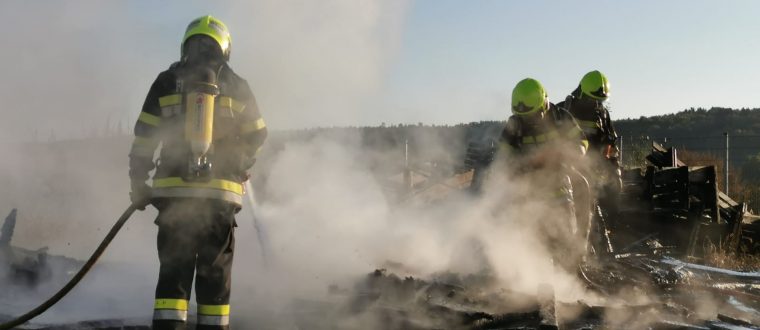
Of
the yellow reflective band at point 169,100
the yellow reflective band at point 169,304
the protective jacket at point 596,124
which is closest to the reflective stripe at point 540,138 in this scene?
the protective jacket at point 596,124

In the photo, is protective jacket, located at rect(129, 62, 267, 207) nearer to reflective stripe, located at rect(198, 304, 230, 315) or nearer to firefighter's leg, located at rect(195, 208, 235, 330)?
firefighter's leg, located at rect(195, 208, 235, 330)

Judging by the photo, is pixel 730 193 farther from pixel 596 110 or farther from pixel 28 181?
pixel 28 181

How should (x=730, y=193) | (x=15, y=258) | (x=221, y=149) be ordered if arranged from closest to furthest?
(x=221, y=149)
(x=15, y=258)
(x=730, y=193)

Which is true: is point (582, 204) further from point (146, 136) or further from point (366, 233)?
point (146, 136)

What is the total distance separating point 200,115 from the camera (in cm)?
375

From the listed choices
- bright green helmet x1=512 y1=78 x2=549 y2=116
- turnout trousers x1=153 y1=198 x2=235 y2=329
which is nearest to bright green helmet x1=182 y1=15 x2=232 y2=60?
turnout trousers x1=153 y1=198 x2=235 y2=329

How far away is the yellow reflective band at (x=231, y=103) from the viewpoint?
12.9 feet

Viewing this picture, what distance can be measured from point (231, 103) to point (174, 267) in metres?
0.99

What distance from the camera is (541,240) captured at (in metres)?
6.94

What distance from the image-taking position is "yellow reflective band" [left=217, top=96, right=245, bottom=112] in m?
3.94

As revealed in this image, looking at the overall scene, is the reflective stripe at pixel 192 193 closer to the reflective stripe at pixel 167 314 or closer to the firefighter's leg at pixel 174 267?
the firefighter's leg at pixel 174 267

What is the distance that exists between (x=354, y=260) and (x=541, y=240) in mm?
2001

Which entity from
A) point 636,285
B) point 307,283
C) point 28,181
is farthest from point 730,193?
point 28,181

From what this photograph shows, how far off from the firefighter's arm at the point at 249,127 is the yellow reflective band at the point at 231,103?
40 millimetres
